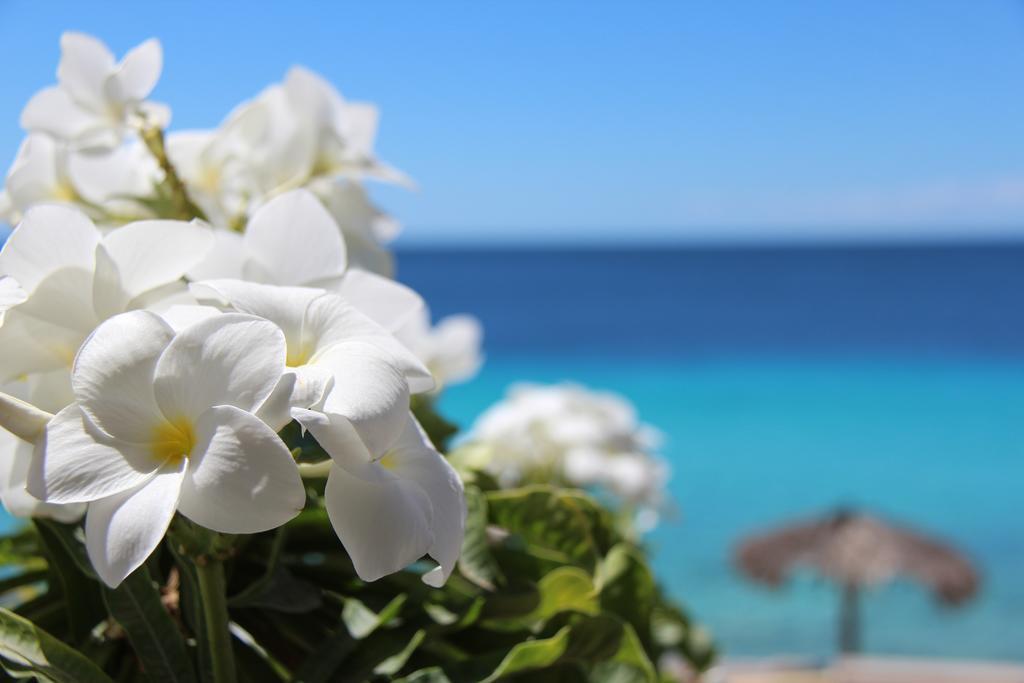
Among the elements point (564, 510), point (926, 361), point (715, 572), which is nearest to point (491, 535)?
point (564, 510)

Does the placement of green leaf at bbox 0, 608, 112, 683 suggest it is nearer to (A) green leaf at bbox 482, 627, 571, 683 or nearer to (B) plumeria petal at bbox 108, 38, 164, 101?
(A) green leaf at bbox 482, 627, 571, 683

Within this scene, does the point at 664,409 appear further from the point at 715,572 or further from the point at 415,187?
the point at 415,187

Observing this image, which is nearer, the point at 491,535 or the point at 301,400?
the point at 301,400

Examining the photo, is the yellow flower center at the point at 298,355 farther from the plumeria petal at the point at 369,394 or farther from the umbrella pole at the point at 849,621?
the umbrella pole at the point at 849,621

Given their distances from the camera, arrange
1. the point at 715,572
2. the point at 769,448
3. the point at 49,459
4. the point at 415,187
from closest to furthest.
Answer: the point at 49,459, the point at 415,187, the point at 715,572, the point at 769,448

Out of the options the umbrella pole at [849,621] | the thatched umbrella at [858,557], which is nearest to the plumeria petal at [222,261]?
the thatched umbrella at [858,557]

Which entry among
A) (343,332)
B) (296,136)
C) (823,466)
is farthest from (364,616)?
(823,466)
